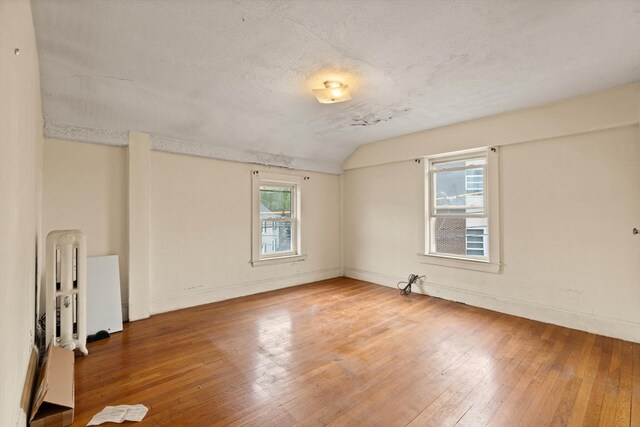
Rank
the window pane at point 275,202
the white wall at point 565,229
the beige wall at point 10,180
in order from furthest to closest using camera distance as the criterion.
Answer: the window pane at point 275,202 → the white wall at point 565,229 → the beige wall at point 10,180

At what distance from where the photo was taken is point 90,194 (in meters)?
3.42

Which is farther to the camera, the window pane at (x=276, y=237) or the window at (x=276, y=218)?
the window pane at (x=276, y=237)

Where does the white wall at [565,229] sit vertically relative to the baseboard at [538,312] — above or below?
above

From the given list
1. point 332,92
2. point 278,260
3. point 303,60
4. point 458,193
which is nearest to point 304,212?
point 278,260

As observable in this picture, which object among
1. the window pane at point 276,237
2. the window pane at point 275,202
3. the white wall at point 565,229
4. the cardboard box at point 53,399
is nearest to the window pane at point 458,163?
the white wall at point 565,229

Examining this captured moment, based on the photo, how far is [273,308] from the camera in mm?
4027

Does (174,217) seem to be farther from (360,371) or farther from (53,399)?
(360,371)

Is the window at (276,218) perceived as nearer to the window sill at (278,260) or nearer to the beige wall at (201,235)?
the window sill at (278,260)

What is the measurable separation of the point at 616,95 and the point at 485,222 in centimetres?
185

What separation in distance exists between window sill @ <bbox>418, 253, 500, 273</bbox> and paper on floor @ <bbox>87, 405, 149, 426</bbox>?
154 inches

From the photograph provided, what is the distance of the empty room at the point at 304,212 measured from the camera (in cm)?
190

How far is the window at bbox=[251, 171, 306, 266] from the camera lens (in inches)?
188

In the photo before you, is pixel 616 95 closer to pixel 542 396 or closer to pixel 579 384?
pixel 579 384

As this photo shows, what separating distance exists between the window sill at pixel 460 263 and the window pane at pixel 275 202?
2419mm
